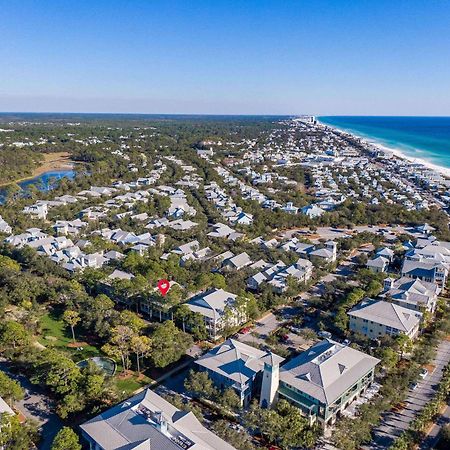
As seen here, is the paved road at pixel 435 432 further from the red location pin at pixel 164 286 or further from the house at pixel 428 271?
the red location pin at pixel 164 286

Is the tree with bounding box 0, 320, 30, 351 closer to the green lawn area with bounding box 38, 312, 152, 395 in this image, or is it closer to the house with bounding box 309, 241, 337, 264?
the green lawn area with bounding box 38, 312, 152, 395

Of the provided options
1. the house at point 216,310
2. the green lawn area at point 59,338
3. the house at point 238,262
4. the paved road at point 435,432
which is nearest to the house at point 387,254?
the house at point 238,262

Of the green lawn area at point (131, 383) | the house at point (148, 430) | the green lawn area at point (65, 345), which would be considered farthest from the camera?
the green lawn area at point (65, 345)

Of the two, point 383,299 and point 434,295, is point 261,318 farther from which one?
point 434,295

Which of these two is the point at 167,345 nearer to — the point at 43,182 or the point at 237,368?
the point at 237,368

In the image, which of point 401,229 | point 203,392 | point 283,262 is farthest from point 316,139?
point 203,392

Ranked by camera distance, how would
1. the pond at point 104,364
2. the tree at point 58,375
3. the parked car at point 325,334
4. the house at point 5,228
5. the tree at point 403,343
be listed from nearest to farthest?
the tree at point 58,375 → the pond at point 104,364 → the tree at point 403,343 → the parked car at point 325,334 → the house at point 5,228
